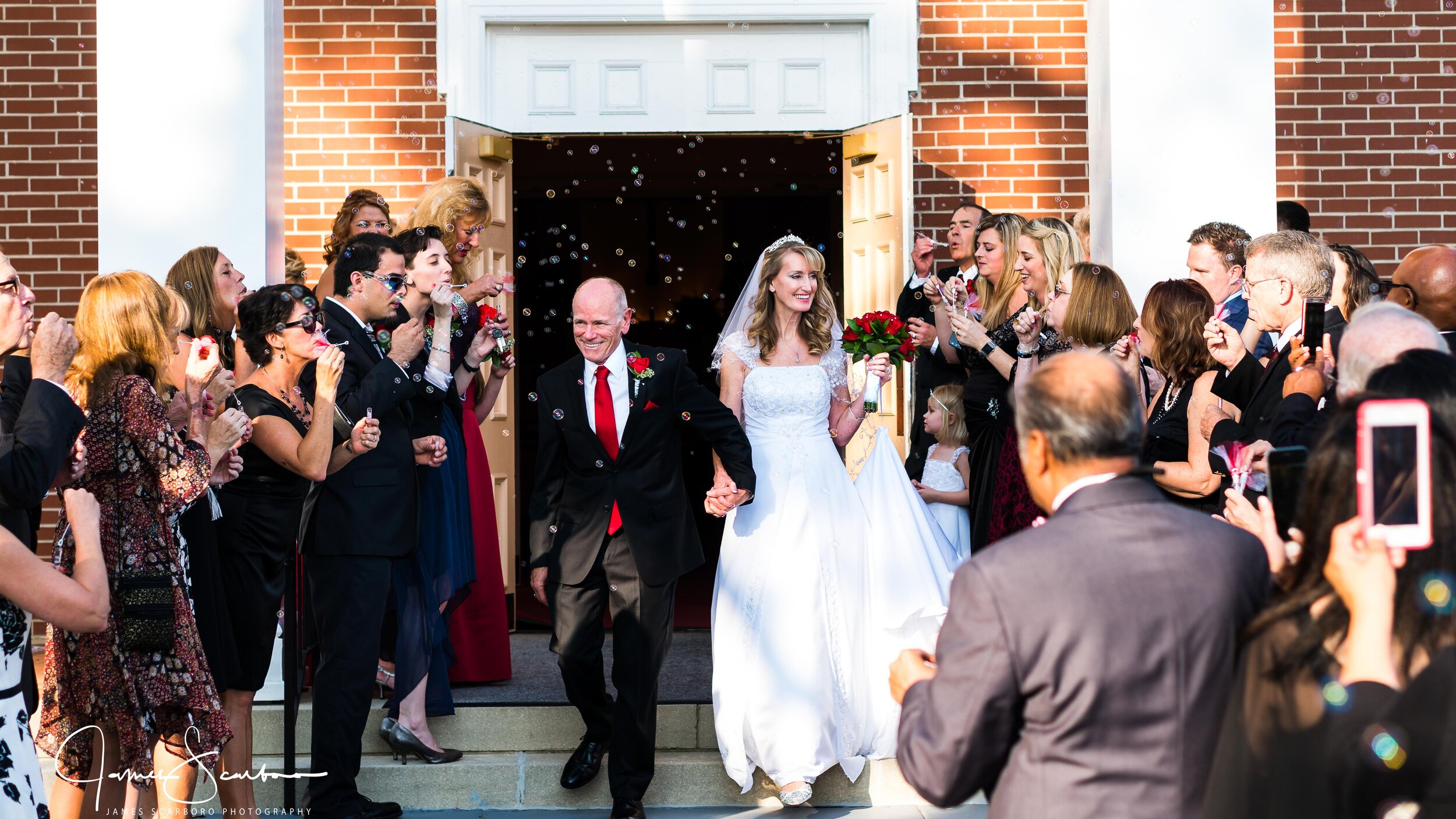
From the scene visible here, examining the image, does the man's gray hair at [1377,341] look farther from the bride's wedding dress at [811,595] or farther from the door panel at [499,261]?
the door panel at [499,261]

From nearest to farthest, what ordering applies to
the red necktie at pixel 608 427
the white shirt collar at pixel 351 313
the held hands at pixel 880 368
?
the white shirt collar at pixel 351 313, the red necktie at pixel 608 427, the held hands at pixel 880 368

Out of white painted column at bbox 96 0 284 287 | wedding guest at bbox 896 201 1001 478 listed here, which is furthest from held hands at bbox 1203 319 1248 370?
white painted column at bbox 96 0 284 287

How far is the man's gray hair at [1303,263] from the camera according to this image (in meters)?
4.24

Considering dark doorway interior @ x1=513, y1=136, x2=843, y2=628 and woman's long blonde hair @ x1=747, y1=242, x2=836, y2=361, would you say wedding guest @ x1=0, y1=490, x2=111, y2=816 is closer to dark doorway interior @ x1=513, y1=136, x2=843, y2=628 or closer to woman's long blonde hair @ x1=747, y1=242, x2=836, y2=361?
woman's long blonde hair @ x1=747, y1=242, x2=836, y2=361

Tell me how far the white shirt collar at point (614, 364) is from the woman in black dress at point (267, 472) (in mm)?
984

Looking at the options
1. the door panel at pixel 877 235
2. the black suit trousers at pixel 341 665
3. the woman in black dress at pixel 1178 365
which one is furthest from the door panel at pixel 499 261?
the woman in black dress at pixel 1178 365

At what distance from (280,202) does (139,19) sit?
1033mm

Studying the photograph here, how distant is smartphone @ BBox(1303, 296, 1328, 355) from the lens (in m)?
3.99

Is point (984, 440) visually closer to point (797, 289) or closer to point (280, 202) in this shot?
point (797, 289)

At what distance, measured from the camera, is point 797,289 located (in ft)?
19.4

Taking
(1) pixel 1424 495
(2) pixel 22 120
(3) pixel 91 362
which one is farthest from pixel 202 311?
(1) pixel 1424 495

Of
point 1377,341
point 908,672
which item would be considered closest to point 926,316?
point 1377,341

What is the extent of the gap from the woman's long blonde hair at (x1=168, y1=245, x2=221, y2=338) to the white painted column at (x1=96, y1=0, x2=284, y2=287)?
2.80ft

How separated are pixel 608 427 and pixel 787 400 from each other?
88cm
